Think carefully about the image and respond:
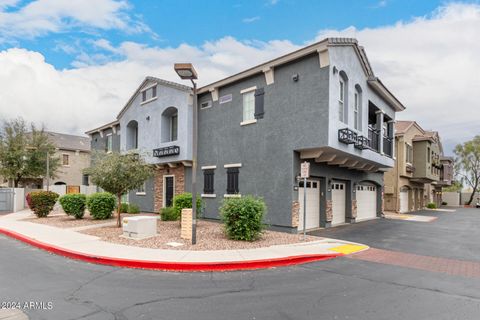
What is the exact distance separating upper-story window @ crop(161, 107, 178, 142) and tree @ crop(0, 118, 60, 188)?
13.8 metres

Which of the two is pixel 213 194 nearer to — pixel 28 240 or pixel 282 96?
pixel 282 96

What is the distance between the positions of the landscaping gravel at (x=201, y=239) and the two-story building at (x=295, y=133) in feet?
5.63

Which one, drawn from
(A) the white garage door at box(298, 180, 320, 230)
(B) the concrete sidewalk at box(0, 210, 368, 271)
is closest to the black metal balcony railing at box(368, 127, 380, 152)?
(A) the white garage door at box(298, 180, 320, 230)

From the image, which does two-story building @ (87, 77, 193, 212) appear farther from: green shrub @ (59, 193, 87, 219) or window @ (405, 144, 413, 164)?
window @ (405, 144, 413, 164)

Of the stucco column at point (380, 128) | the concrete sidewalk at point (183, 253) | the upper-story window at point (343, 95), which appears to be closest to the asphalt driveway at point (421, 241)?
the concrete sidewalk at point (183, 253)

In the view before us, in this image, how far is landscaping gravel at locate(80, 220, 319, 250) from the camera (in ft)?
31.3

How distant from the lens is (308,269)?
7.60 metres

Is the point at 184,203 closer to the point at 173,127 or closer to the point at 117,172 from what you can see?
the point at 117,172

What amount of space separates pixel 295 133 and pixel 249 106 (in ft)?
9.99

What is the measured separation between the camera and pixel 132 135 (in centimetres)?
2244

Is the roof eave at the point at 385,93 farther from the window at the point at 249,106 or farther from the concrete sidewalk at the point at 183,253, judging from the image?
the concrete sidewalk at the point at 183,253

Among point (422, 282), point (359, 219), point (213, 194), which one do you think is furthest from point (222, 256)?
point (359, 219)

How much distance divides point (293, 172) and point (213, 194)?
4922mm

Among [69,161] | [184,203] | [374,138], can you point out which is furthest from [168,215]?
[69,161]
